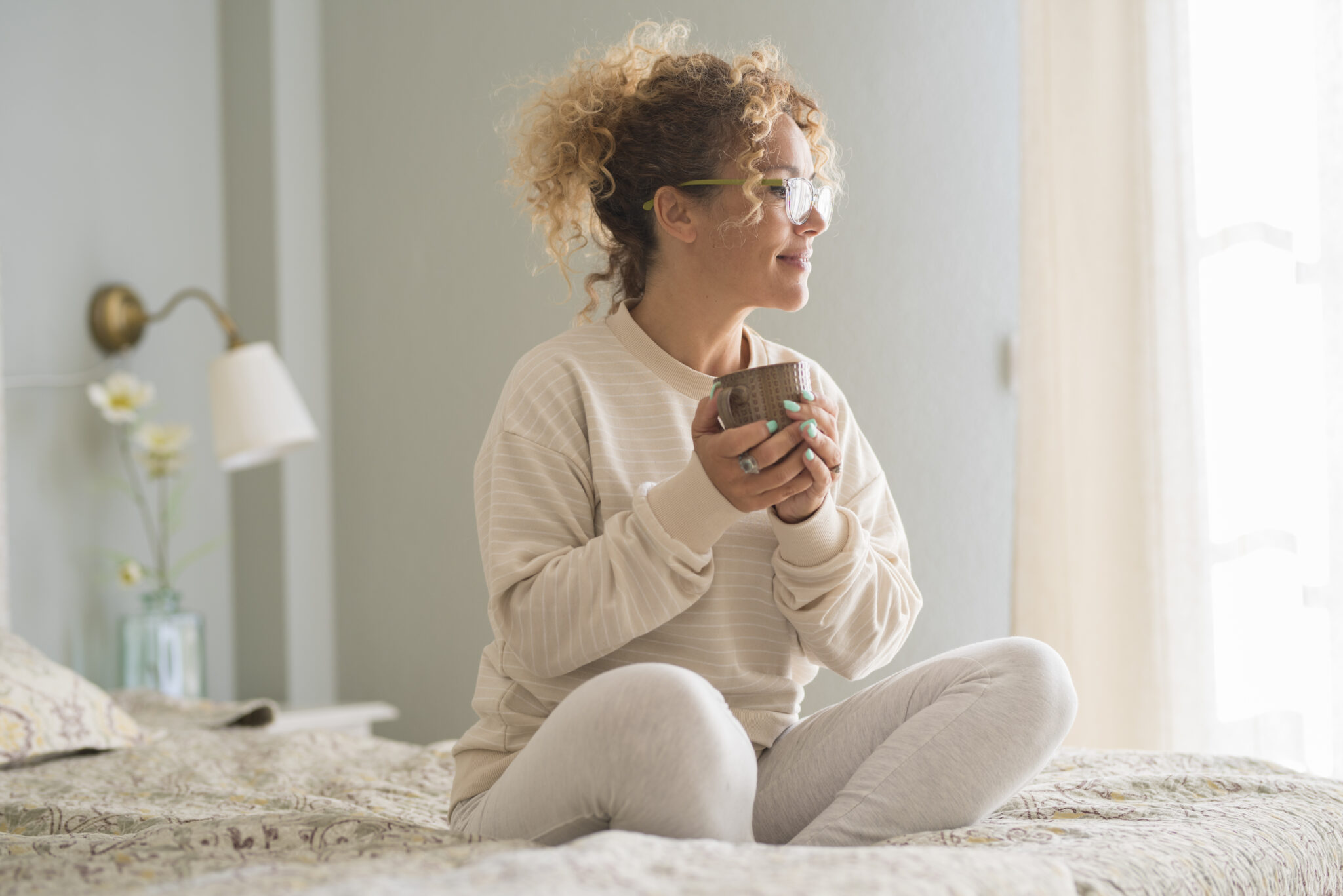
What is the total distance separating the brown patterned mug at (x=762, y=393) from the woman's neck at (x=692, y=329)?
253 millimetres

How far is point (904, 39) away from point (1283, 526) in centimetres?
117

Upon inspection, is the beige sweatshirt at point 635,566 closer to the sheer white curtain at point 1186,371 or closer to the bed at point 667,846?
the bed at point 667,846

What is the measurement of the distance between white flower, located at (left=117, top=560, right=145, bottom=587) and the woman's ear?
1809 mm

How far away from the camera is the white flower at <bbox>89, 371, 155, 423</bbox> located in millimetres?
2568

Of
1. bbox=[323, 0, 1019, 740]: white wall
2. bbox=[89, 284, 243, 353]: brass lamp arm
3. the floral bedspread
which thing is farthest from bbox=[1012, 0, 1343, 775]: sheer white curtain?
bbox=[89, 284, 243, 353]: brass lamp arm

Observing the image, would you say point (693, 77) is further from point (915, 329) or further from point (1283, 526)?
point (1283, 526)

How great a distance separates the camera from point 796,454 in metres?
1.07

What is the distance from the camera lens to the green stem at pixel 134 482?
2736 millimetres

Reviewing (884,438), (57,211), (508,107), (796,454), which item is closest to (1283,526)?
(884,438)

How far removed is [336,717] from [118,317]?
3.46 feet

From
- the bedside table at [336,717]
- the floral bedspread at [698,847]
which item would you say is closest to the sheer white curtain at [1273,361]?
the floral bedspread at [698,847]

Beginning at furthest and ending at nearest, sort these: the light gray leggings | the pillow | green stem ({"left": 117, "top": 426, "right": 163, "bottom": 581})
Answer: green stem ({"left": 117, "top": 426, "right": 163, "bottom": 581})
the pillow
the light gray leggings

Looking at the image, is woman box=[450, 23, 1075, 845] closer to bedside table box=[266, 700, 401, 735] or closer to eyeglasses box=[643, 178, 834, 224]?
eyeglasses box=[643, 178, 834, 224]

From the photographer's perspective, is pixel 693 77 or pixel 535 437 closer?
pixel 535 437
